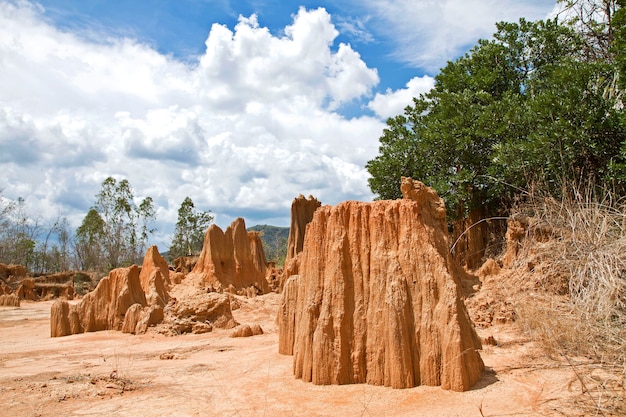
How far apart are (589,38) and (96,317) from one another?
1749 cm

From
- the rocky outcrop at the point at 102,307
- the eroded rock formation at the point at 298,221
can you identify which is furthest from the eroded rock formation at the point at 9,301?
the eroded rock formation at the point at 298,221

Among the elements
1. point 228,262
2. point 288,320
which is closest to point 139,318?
point 288,320

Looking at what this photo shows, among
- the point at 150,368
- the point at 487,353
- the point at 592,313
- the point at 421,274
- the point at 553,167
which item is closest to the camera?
the point at 592,313

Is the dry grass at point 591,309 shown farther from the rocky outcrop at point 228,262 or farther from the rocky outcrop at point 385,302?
the rocky outcrop at point 228,262

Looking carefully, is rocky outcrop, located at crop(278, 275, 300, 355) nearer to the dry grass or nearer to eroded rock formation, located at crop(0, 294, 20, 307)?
the dry grass

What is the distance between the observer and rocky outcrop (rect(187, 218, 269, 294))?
21534 millimetres

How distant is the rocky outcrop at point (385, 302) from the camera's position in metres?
6.16

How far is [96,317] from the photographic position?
15.1 m

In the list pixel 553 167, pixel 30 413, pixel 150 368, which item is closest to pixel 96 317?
pixel 150 368

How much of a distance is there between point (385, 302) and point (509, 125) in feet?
28.9

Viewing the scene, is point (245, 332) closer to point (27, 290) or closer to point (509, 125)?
point (509, 125)

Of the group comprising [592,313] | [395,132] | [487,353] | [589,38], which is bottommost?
[487,353]

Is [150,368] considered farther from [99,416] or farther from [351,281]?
[351,281]

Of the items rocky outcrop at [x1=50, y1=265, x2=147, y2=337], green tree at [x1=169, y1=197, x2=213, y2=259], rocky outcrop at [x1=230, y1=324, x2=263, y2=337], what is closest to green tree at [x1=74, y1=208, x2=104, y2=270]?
green tree at [x1=169, y1=197, x2=213, y2=259]
